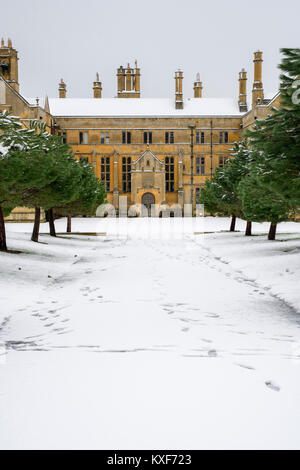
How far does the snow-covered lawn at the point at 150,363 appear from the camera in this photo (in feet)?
12.1

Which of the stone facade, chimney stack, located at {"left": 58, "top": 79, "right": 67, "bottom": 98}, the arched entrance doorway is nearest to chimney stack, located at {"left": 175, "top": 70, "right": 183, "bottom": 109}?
the stone facade

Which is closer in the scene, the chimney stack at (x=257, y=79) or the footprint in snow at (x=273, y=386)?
the footprint in snow at (x=273, y=386)

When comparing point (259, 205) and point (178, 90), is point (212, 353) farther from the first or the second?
point (178, 90)

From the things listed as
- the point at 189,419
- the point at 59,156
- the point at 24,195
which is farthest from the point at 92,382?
the point at 59,156

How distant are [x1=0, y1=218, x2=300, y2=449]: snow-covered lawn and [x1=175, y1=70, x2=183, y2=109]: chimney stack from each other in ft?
174

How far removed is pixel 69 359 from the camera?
17.6 ft

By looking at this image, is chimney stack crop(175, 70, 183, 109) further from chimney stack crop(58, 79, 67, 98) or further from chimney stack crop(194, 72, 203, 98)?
chimney stack crop(58, 79, 67, 98)

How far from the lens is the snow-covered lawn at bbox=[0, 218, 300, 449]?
369 centimetres

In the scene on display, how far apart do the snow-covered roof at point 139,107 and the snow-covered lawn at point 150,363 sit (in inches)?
2041

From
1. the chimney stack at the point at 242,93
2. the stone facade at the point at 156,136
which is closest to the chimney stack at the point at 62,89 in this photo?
the stone facade at the point at 156,136

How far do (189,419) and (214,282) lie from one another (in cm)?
746

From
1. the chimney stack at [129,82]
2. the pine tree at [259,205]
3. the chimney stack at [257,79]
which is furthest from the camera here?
the chimney stack at [129,82]

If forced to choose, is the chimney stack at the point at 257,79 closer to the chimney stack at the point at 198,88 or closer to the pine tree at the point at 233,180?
the chimney stack at the point at 198,88
